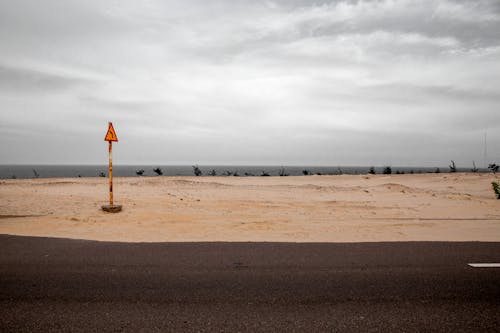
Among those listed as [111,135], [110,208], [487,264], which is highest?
[111,135]

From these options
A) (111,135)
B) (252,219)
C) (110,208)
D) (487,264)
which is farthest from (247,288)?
(111,135)

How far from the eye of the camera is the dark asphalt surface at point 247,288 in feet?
12.1

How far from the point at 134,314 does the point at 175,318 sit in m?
0.51

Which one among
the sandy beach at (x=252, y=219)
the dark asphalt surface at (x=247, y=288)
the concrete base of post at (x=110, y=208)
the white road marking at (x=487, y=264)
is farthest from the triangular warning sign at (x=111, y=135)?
the white road marking at (x=487, y=264)

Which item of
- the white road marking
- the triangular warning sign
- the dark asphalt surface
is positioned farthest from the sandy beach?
the triangular warning sign

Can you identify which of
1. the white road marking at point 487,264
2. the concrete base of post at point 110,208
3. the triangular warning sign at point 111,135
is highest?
the triangular warning sign at point 111,135

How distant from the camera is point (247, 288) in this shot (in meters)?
4.61

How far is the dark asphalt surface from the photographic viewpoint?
368cm

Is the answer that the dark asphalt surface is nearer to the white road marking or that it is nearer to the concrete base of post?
the white road marking

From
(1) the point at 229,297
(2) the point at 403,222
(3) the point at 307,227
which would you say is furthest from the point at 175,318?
(2) the point at 403,222

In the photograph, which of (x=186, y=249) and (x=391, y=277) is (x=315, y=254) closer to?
(x=391, y=277)

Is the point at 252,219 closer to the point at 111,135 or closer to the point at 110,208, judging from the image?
the point at 110,208

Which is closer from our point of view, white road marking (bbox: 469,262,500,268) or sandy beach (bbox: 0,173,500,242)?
white road marking (bbox: 469,262,500,268)

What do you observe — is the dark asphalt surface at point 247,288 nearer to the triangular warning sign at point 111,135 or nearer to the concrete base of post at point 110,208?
the concrete base of post at point 110,208
